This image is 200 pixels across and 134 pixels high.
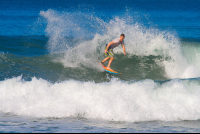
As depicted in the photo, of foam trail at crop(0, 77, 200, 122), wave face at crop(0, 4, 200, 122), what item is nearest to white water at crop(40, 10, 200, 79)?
wave face at crop(0, 4, 200, 122)

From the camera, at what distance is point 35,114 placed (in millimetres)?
5969

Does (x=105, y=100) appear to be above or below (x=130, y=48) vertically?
below

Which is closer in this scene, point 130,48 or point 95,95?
point 95,95

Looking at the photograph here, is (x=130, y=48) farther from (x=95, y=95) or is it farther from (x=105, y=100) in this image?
(x=105, y=100)

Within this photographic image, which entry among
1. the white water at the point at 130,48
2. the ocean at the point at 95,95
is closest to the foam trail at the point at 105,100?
the ocean at the point at 95,95

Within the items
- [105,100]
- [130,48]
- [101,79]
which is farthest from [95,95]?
[130,48]

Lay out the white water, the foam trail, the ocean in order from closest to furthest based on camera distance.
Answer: the ocean
the foam trail
the white water

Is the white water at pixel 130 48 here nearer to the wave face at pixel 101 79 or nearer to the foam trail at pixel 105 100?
the wave face at pixel 101 79

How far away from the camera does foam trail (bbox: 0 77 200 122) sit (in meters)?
5.98

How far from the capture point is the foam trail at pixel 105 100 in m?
5.98

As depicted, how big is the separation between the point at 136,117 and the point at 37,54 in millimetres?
7959

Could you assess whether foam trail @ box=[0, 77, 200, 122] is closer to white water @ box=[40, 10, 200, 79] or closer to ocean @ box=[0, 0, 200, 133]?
ocean @ box=[0, 0, 200, 133]

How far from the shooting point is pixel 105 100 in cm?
628

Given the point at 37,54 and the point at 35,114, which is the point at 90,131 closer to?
the point at 35,114
